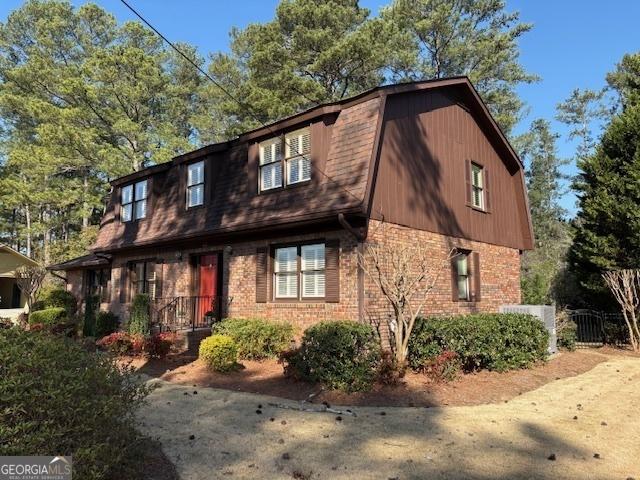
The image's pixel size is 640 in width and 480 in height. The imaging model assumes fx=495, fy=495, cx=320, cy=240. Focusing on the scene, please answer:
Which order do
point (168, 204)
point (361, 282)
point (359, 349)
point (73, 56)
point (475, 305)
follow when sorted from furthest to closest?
point (73, 56), point (168, 204), point (475, 305), point (361, 282), point (359, 349)

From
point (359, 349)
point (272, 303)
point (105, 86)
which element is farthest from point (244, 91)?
point (359, 349)

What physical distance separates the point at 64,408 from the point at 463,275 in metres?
11.3

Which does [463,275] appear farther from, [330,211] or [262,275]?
[262,275]

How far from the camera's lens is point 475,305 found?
13445 mm

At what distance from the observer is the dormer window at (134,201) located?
1703 cm

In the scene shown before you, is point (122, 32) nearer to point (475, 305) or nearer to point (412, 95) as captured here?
point (412, 95)

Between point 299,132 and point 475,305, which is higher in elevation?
point 299,132

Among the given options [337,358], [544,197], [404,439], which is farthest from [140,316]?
[544,197]

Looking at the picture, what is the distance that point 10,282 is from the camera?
31.4m

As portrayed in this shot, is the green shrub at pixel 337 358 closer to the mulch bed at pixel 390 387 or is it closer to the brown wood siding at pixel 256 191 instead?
the mulch bed at pixel 390 387

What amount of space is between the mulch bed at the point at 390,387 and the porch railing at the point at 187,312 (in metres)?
2.33

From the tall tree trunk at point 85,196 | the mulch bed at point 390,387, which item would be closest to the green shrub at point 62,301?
the mulch bed at point 390,387

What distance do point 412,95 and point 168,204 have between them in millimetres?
8388

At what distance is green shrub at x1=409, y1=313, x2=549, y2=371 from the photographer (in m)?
9.51
